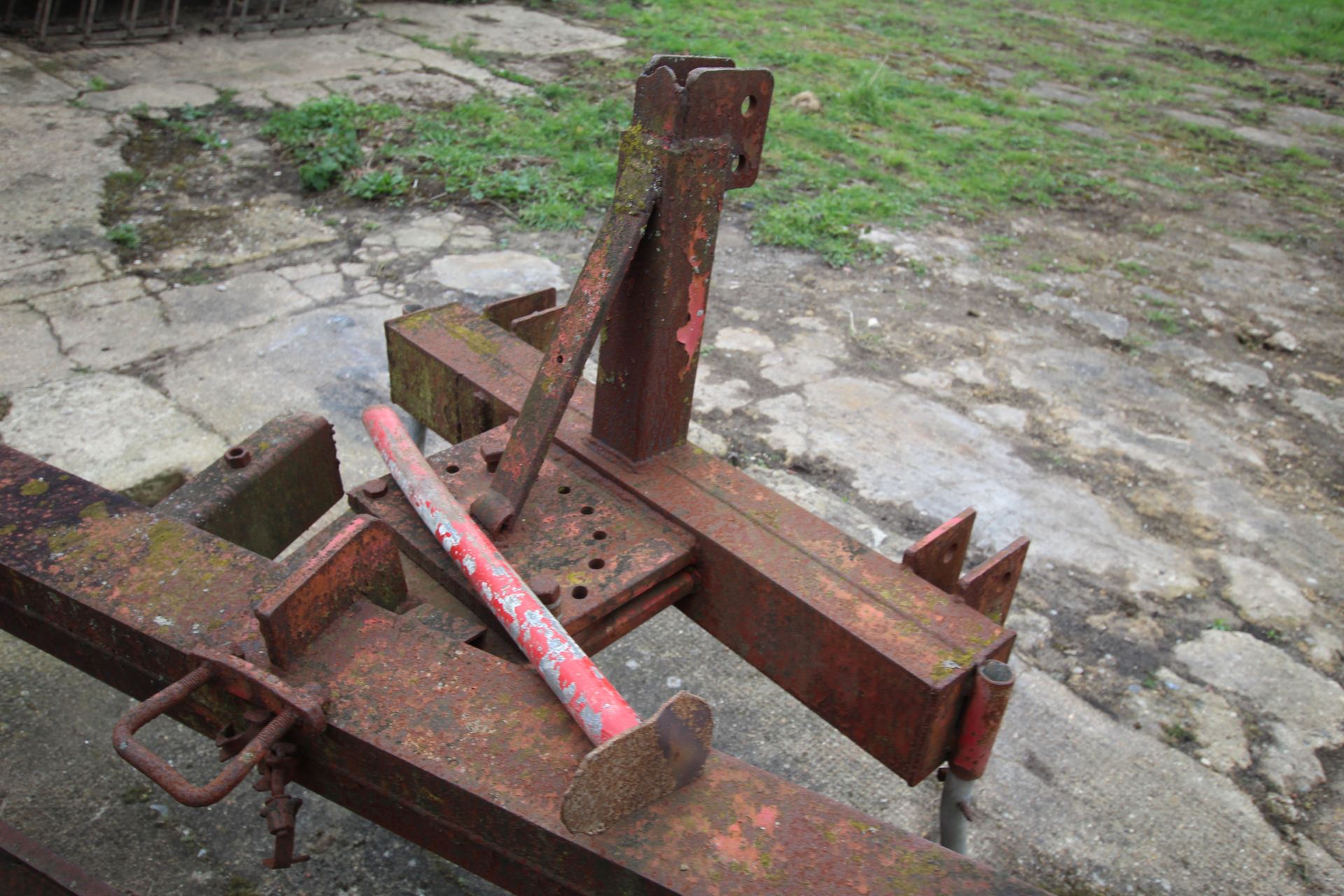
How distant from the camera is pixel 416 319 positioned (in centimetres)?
179

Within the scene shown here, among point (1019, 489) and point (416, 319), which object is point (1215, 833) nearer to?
point (1019, 489)

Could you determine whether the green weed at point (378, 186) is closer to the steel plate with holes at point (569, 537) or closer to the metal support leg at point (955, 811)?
the steel plate with holes at point (569, 537)

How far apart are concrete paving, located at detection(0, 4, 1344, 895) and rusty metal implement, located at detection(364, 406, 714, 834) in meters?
0.94

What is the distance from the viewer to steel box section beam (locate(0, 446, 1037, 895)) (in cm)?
89

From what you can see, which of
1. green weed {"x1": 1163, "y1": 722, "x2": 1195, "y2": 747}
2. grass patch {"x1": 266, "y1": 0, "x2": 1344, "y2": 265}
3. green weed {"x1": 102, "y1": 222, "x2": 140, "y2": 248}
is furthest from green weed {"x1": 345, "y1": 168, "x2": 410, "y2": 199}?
green weed {"x1": 1163, "y1": 722, "x2": 1195, "y2": 747}

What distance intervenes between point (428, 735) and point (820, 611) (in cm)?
52

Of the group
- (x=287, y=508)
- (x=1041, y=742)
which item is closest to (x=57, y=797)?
(x=287, y=508)

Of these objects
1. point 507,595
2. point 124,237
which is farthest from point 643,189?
point 124,237

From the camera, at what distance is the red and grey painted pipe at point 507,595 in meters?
0.96

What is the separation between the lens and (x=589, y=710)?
0.96 metres

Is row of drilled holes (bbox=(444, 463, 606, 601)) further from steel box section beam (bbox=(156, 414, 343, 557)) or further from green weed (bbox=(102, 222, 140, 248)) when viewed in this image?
green weed (bbox=(102, 222, 140, 248))

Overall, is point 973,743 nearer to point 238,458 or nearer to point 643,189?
point 643,189

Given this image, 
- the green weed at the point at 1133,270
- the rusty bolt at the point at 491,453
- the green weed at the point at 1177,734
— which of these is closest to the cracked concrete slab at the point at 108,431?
the rusty bolt at the point at 491,453

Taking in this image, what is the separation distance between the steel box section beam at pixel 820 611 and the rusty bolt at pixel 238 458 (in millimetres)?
420
